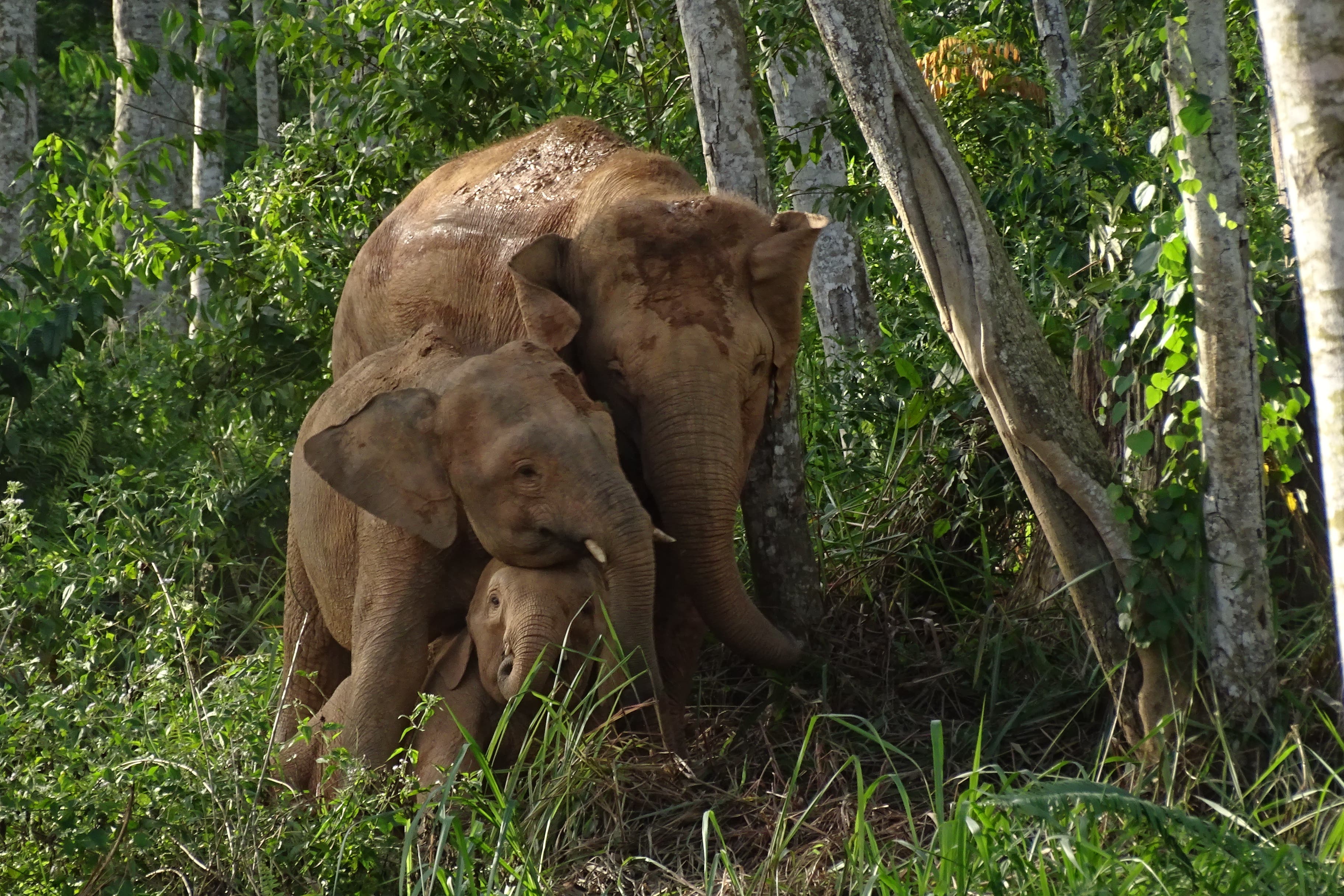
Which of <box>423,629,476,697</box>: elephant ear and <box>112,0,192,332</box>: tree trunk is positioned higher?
<box>112,0,192,332</box>: tree trunk

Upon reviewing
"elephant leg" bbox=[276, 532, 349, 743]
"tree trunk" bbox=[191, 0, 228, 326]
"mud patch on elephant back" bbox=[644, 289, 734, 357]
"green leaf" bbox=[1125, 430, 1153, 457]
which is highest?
"tree trunk" bbox=[191, 0, 228, 326]

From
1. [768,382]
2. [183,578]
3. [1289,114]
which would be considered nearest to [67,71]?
[183,578]

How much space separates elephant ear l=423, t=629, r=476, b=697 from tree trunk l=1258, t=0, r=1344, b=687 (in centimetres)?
253

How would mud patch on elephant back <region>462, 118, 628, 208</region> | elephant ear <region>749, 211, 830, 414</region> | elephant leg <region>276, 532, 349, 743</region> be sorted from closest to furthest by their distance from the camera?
elephant ear <region>749, 211, 830, 414</region>
elephant leg <region>276, 532, 349, 743</region>
mud patch on elephant back <region>462, 118, 628, 208</region>

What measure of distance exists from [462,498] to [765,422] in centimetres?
137

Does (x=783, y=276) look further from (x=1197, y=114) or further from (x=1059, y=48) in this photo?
(x=1059, y=48)

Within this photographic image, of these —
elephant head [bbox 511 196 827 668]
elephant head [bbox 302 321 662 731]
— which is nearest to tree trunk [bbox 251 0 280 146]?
elephant head [bbox 511 196 827 668]

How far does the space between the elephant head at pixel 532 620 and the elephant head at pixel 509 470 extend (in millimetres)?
48

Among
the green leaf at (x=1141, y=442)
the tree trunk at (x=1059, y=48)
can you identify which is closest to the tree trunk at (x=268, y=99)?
the tree trunk at (x=1059, y=48)

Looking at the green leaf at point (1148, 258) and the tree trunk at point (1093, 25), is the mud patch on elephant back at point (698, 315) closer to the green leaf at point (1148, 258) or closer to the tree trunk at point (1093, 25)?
the green leaf at point (1148, 258)

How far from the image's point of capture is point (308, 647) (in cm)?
550

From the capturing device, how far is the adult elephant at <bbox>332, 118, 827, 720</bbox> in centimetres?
498

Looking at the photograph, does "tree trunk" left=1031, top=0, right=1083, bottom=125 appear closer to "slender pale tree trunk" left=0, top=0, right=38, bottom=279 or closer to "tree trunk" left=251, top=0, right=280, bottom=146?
"slender pale tree trunk" left=0, top=0, right=38, bottom=279

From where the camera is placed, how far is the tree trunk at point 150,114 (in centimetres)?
1080
